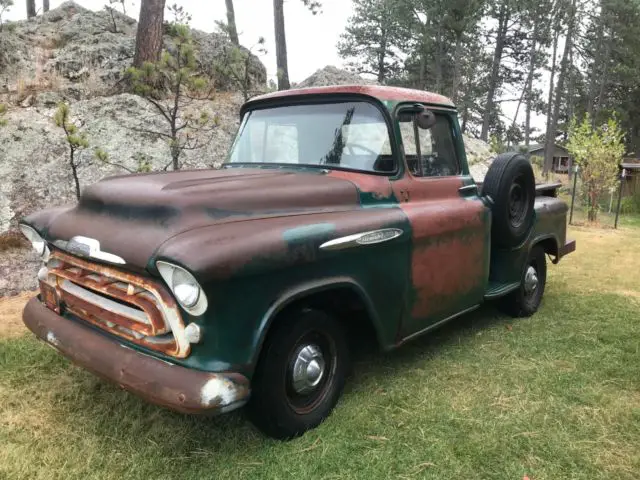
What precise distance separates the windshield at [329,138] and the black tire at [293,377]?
1.06 meters

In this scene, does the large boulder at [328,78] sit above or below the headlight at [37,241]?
above

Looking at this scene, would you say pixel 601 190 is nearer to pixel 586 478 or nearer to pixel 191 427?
pixel 586 478

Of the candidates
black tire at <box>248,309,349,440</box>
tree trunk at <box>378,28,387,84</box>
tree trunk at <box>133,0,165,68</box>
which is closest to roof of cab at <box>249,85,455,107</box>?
black tire at <box>248,309,349,440</box>

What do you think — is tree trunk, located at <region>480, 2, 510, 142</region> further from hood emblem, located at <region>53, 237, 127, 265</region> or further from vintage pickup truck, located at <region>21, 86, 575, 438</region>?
hood emblem, located at <region>53, 237, 127, 265</region>

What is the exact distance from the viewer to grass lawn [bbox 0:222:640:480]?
243 centimetres

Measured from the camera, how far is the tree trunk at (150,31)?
778cm

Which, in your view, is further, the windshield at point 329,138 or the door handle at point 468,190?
the door handle at point 468,190

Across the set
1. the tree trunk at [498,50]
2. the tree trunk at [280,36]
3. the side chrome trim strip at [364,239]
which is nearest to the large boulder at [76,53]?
the tree trunk at [280,36]

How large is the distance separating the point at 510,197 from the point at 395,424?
2.20 m

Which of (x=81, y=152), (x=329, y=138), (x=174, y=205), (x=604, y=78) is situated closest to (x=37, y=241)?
(x=174, y=205)

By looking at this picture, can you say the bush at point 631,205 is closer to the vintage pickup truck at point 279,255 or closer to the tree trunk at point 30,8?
the vintage pickup truck at point 279,255

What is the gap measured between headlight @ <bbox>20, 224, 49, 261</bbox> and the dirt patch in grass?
1.13 meters

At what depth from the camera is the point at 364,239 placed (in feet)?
9.15

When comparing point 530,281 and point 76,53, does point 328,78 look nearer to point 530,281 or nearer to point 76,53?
point 76,53
